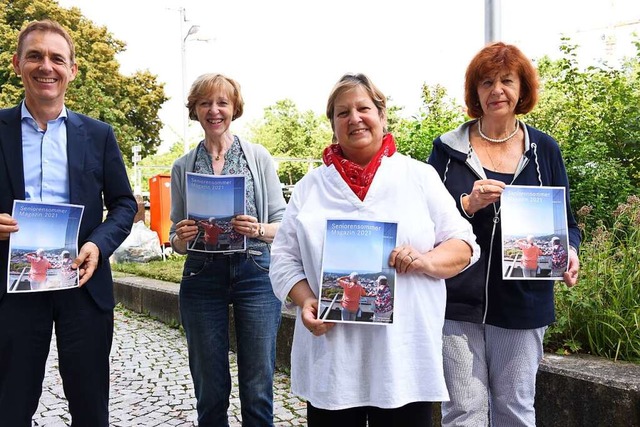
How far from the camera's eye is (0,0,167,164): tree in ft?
88.1

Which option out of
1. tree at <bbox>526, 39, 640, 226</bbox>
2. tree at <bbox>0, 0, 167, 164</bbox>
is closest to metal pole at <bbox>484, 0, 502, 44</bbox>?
tree at <bbox>526, 39, 640, 226</bbox>

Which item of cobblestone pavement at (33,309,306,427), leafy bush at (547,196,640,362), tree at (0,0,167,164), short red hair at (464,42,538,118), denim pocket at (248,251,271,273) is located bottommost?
cobblestone pavement at (33,309,306,427)

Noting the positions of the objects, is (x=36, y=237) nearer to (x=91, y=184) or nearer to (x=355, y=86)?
(x=91, y=184)

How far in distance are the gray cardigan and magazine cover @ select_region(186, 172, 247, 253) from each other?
223 mm

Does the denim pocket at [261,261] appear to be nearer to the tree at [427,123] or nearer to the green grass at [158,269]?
the tree at [427,123]

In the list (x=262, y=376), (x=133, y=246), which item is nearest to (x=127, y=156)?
(x=133, y=246)

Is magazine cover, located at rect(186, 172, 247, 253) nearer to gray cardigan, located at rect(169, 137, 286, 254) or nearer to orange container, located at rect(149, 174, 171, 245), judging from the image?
gray cardigan, located at rect(169, 137, 286, 254)

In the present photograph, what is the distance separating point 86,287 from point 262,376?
3.45 ft

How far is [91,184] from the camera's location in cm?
282

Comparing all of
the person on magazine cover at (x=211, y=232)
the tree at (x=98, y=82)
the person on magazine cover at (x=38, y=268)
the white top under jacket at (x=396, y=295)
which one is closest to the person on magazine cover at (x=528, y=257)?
the white top under jacket at (x=396, y=295)

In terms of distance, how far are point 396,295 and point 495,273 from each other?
0.67 m

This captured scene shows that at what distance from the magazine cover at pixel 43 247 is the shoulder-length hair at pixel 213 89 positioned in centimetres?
88

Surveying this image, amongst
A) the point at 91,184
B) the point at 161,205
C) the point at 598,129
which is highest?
the point at 598,129

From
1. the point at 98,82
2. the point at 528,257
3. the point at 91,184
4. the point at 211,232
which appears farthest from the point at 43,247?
the point at 98,82
